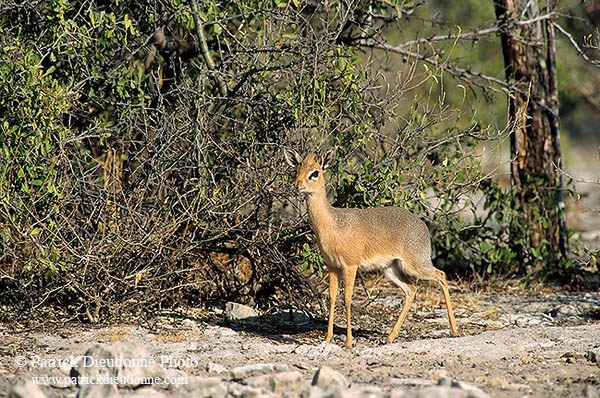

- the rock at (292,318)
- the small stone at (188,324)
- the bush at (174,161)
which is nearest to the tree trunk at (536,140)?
the bush at (174,161)

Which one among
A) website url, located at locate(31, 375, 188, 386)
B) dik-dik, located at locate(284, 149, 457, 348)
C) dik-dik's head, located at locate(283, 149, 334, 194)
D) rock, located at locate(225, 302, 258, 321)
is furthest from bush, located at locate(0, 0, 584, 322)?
website url, located at locate(31, 375, 188, 386)

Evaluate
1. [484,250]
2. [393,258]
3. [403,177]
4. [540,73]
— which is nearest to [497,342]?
[393,258]

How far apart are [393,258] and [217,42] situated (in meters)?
2.92

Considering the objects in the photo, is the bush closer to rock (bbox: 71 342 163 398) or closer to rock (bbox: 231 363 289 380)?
rock (bbox: 71 342 163 398)

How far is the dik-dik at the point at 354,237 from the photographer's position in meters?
6.65

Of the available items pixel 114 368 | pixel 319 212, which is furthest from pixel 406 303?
pixel 114 368

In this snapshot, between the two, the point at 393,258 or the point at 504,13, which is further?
the point at 504,13

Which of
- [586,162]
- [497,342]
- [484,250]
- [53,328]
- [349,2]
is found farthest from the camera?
[586,162]

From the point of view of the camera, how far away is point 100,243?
21.6 feet

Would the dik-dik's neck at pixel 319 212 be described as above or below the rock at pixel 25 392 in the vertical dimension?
above

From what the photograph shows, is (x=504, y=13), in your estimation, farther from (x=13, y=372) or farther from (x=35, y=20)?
(x=13, y=372)

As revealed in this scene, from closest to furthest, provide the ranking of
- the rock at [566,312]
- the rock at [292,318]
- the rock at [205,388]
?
the rock at [205,388] < the rock at [292,318] < the rock at [566,312]

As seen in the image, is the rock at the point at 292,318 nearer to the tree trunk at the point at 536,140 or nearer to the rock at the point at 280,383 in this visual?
the rock at the point at 280,383

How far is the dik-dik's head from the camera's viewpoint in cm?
641
